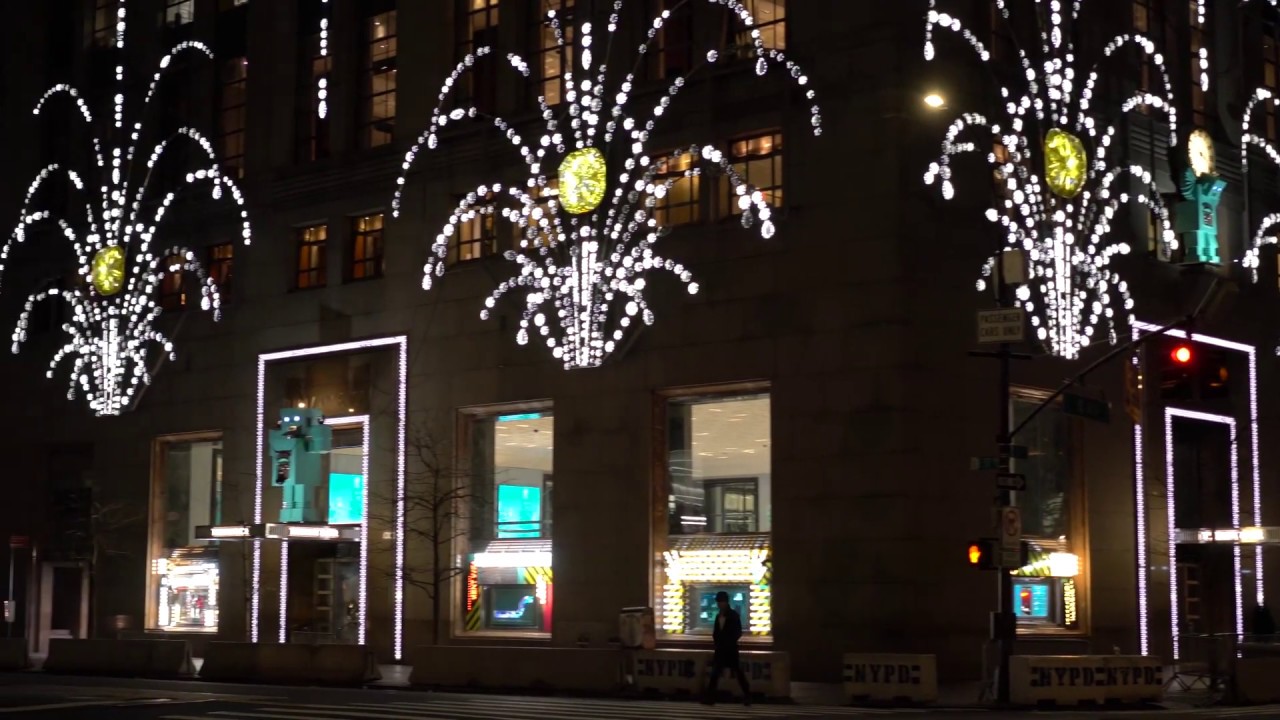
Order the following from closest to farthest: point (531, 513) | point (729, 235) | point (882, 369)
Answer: point (882, 369) < point (729, 235) < point (531, 513)

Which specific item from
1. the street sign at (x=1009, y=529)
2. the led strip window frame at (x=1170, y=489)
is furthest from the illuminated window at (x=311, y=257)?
the street sign at (x=1009, y=529)

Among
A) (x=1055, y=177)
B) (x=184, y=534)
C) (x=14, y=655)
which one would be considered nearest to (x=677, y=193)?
(x=1055, y=177)

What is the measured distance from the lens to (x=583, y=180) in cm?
4184

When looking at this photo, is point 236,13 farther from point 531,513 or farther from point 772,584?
point 772,584

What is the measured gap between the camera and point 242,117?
5159 cm

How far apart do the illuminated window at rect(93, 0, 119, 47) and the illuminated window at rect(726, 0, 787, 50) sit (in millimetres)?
24092

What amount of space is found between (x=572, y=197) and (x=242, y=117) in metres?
14.1

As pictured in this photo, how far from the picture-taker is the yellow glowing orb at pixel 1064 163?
1596 inches

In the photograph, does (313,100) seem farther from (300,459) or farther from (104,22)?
(104,22)

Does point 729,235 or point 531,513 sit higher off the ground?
point 729,235

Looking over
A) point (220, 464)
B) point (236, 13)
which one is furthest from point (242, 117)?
point (220, 464)

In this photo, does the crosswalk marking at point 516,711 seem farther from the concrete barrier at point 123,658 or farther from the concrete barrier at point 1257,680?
the concrete barrier at point 123,658

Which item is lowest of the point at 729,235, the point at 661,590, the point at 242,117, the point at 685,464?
the point at 661,590

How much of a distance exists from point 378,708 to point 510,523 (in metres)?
17.8
